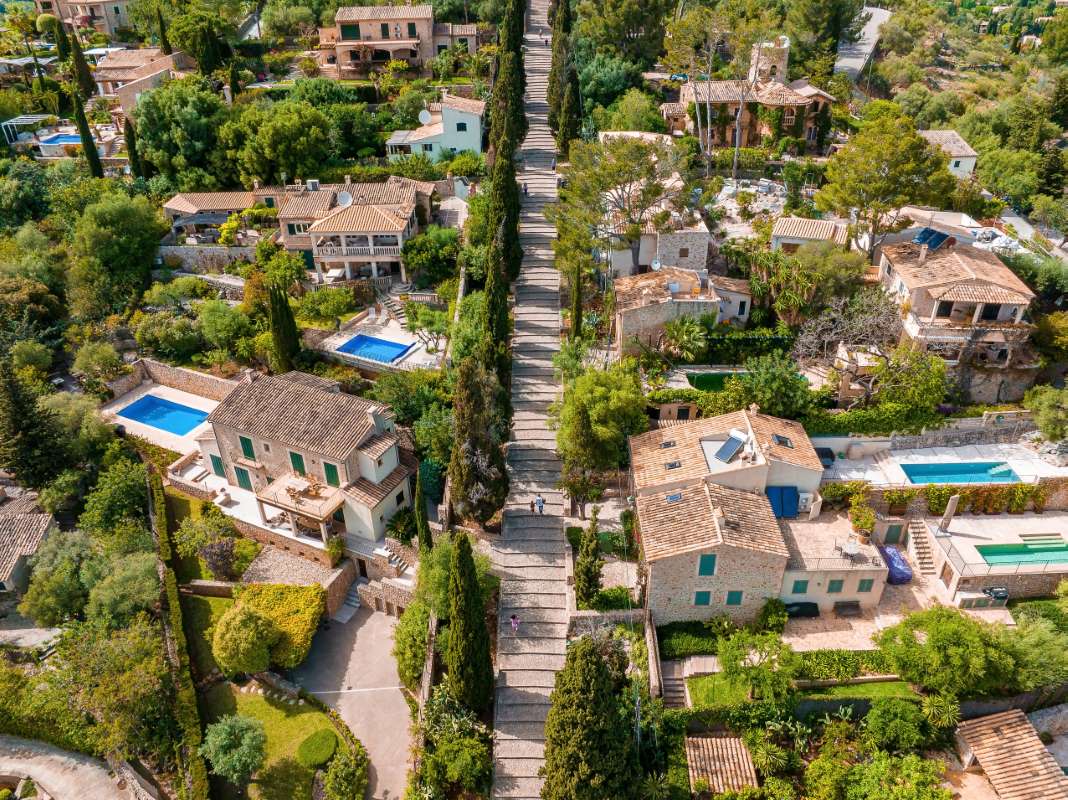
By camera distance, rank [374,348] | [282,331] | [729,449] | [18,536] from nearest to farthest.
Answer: [729,449], [18,536], [282,331], [374,348]

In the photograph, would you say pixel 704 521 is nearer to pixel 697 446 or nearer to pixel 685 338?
pixel 697 446

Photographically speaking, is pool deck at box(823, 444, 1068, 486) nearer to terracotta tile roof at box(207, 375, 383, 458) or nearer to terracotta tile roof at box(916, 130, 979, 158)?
terracotta tile roof at box(207, 375, 383, 458)

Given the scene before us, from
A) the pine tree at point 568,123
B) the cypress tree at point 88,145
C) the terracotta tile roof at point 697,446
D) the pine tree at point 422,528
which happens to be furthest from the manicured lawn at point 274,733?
the cypress tree at point 88,145

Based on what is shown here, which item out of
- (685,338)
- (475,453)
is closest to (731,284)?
(685,338)

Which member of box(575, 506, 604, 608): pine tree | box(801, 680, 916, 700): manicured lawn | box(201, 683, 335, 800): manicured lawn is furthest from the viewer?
box(575, 506, 604, 608): pine tree

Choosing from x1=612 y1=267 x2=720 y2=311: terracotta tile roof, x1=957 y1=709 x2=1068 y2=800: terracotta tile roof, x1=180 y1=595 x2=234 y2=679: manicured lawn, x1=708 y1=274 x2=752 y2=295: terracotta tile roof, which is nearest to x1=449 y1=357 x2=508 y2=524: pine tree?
x1=612 y1=267 x2=720 y2=311: terracotta tile roof

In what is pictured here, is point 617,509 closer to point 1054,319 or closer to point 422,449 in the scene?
point 422,449

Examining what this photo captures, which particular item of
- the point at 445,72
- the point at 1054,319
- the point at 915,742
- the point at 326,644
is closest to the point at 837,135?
the point at 1054,319
